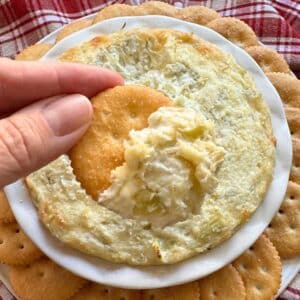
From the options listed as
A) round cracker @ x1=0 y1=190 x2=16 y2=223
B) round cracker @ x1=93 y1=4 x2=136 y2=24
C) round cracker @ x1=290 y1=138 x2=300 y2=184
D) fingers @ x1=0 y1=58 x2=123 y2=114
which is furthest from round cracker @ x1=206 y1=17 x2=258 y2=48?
round cracker @ x1=0 y1=190 x2=16 y2=223

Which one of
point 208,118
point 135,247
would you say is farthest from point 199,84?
point 135,247

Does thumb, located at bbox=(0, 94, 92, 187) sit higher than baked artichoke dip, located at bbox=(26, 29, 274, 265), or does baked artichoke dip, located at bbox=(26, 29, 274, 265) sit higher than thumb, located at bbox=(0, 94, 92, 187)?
thumb, located at bbox=(0, 94, 92, 187)

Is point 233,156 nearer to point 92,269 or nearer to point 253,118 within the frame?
point 253,118

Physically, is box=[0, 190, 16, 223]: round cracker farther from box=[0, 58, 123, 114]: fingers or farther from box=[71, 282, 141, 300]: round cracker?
box=[0, 58, 123, 114]: fingers

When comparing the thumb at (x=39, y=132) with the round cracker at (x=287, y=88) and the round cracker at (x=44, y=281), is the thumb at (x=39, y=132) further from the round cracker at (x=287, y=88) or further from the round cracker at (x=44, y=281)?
the round cracker at (x=287, y=88)

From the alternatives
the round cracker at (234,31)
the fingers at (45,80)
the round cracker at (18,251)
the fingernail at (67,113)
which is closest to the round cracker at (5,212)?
the round cracker at (18,251)

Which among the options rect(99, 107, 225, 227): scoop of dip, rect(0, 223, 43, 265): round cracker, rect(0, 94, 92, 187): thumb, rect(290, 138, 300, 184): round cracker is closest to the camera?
rect(0, 94, 92, 187): thumb

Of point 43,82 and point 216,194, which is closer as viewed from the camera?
point 43,82
